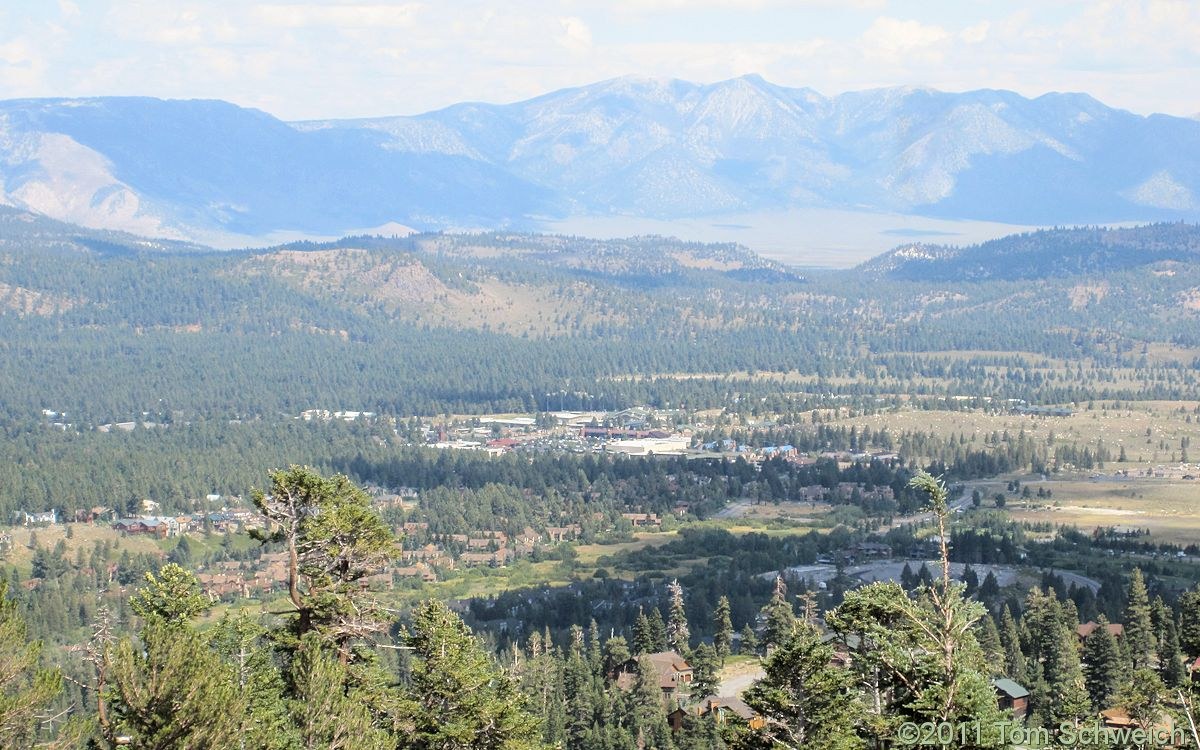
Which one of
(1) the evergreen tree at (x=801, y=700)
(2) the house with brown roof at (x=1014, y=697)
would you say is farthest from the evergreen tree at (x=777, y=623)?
(1) the evergreen tree at (x=801, y=700)

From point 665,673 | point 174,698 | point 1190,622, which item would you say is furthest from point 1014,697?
point 174,698

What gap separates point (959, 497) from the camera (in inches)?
5974


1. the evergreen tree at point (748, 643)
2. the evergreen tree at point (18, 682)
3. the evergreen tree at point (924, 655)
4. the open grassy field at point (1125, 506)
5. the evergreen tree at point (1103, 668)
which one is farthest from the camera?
the open grassy field at point (1125, 506)

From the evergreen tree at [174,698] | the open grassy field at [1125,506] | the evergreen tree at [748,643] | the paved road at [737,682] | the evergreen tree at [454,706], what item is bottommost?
the open grassy field at [1125,506]

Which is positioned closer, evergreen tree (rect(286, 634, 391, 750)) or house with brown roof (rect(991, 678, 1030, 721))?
evergreen tree (rect(286, 634, 391, 750))

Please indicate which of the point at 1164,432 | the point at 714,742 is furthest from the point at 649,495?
the point at 714,742

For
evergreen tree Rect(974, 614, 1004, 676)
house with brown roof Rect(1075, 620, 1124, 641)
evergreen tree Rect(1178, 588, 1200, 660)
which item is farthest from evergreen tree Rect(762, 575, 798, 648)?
evergreen tree Rect(1178, 588, 1200, 660)

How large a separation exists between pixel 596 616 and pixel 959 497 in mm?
57857

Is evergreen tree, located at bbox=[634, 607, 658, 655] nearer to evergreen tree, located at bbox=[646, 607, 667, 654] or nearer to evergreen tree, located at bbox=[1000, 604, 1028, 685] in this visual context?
evergreen tree, located at bbox=[646, 607, 667, 654]

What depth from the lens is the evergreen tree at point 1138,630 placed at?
2972 inches

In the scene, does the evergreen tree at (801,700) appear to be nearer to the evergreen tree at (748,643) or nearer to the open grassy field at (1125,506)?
the evergreen tree at (748,643)

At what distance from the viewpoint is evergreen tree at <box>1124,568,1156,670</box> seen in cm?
7550

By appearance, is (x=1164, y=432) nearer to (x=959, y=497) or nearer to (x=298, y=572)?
(x=959, y=497)

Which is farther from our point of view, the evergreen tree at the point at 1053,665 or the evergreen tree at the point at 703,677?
the evergreen tree at the point at 703,677
